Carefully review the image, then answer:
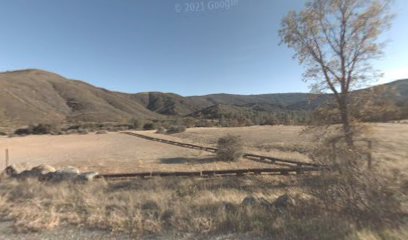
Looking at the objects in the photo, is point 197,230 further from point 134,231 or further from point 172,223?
point 134,231

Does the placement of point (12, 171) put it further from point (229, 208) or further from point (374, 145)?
point (374, 145)

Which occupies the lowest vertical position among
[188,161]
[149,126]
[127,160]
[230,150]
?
[188,161]

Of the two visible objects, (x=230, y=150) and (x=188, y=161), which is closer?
(x=188, y=161)

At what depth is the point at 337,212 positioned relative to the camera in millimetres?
6629

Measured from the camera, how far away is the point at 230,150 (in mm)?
27469

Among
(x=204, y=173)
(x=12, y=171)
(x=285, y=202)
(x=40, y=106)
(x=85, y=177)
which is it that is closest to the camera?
(x=285, y=202)

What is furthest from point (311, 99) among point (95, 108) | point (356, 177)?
point (95, 108)

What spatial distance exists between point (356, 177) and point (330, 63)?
424 inches

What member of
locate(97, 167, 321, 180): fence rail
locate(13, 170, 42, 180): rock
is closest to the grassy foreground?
locate(13, 170, 42, 180): rock

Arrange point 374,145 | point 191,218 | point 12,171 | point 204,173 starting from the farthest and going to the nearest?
point 204,173 → point 12,171 → point 374,145 → point 191,218

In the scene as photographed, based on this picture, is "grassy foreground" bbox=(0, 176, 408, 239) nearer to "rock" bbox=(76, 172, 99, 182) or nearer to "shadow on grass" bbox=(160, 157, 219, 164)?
"rock" bbox=(76, 172, 99, 182)

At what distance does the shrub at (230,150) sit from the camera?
27.4m

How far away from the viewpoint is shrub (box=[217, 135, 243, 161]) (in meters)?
27.4

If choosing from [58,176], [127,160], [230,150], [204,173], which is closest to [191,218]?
[58,176]
